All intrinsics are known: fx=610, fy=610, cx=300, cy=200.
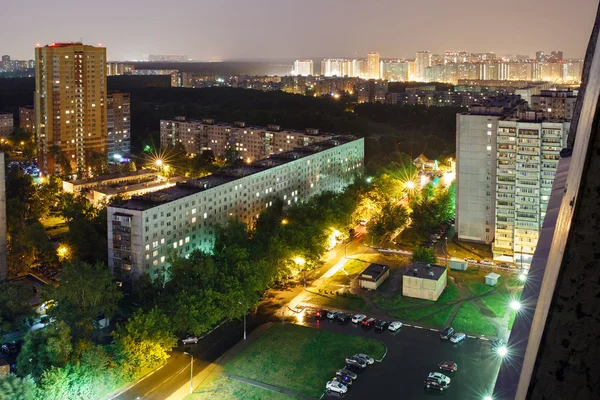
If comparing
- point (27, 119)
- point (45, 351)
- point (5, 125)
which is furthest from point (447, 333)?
point (27, 119)

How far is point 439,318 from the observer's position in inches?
421

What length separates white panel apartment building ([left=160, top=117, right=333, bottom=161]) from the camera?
910 inches

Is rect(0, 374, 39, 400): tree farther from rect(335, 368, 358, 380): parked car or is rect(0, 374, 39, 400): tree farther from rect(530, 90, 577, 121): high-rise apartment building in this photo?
rect(530, 90, 577, 121): high-rise apartment building

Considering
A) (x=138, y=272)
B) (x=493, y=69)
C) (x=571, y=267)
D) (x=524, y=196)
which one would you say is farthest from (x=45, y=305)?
(x=493, y=69)

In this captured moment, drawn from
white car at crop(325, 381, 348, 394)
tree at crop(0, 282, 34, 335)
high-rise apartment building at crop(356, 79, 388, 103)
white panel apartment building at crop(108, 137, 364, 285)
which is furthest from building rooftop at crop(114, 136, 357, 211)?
high-rise apartment building at crop(356, 79, 388, 103)

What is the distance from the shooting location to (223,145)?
84.7 ft

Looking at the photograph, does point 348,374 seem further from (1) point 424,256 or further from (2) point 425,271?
(1) point 424,256

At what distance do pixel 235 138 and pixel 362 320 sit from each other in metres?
15.8

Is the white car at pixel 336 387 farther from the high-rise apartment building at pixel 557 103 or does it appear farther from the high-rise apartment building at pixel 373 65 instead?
the high-rise apartment building at pixel 373 65

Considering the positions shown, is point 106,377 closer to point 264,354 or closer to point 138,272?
point 264,354

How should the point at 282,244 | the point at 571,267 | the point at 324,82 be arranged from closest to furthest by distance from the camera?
1. the point at 571,267
2. the point at 282,244
3. the point at 324,82

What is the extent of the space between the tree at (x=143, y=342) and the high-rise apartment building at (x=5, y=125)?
2415 centimetres

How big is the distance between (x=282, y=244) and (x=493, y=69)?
43763 mm

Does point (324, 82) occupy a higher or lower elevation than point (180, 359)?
higher
